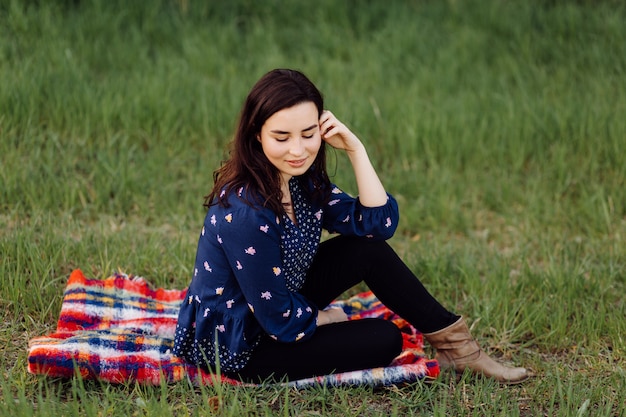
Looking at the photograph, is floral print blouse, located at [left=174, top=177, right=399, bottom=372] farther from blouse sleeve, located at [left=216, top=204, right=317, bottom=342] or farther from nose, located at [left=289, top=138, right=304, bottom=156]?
nose, located at [left=289, top=138, right=304, bottom=156]

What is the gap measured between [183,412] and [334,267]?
0.75 m

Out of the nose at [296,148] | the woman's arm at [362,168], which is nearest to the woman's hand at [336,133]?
the woman's arm at [362,168]

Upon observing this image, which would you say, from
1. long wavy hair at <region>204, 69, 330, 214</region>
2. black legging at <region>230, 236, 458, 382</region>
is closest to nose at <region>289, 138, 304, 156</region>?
long wavy hair at <region>204, 69, 330, 214</region>

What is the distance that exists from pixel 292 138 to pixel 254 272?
45 centimetres

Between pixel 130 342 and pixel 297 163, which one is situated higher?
pixel 297 163

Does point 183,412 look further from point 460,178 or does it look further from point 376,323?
point 460,178

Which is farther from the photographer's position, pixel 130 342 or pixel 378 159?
pixel 378 159

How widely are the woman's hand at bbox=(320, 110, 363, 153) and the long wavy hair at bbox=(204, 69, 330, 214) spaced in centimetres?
4

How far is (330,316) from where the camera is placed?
3.18 m

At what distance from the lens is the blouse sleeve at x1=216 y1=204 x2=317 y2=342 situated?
2768mm

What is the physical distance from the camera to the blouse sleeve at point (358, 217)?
3.06m

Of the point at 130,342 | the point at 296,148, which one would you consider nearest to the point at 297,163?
Result: the point at 296,148

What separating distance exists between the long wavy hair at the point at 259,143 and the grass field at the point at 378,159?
25.1 inches

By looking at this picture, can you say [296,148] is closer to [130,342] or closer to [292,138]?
[292,138]
